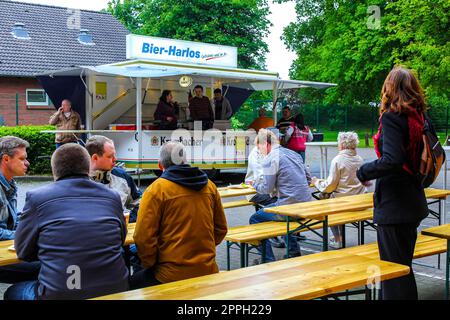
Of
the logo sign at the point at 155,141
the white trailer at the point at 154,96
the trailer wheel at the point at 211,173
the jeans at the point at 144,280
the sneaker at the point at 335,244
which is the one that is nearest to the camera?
the jeans at the point at 144,280

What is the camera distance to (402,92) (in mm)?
4082

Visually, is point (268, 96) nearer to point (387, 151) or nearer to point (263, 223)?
point (263, 223)

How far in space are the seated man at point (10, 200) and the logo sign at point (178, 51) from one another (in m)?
10.3

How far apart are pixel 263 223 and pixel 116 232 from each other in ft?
10.9

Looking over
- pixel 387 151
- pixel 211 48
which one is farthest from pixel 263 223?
pixel 211 48

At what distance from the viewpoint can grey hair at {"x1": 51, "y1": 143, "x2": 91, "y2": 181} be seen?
3.59 m

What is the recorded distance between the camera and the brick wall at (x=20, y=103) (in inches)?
1025

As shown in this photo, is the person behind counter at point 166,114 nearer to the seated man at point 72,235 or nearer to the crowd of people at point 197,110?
the crowd of people at point 197,110

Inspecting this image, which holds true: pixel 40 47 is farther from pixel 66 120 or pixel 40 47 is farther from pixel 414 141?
pixel 414 141

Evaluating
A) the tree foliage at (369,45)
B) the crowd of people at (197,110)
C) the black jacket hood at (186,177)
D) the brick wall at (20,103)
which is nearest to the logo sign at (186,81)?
the crowd of people at (197,110)

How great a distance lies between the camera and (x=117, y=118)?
1633 centimetres

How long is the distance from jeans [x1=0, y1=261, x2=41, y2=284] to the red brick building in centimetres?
2040

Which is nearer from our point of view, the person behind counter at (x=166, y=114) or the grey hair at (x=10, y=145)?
the grey hair at (x=10, y=145)

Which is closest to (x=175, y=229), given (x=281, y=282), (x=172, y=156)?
(x=172, y=156)
